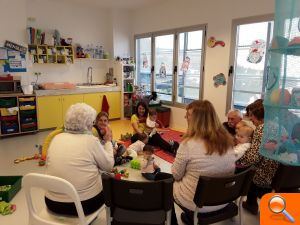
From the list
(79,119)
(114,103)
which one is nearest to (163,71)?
(114,103)

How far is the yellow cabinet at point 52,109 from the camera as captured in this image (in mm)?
5137

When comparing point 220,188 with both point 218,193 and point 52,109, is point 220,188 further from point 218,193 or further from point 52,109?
point 52,109

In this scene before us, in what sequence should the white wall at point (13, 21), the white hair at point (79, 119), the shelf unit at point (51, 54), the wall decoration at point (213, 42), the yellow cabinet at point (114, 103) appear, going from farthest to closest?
1. the yellow cabinet at point (114, 103)
2. the shelf unit at point (51, 54)
3. the white wall at point (13, 21)
4. the wall decoration at point (213, 42)
5. the white hair at point (79, 119)

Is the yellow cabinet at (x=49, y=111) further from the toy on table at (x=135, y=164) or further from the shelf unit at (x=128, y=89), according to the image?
the toy on table at (x=135, y=164)

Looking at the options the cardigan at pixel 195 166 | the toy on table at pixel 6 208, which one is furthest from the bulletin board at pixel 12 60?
the cardigan at pixel 195 166

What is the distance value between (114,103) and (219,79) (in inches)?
108

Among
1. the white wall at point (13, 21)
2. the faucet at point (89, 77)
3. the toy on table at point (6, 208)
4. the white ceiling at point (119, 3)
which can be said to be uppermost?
the white ceiling at point (119, 3)

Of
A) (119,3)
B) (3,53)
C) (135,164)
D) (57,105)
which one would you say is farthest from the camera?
(119,3)

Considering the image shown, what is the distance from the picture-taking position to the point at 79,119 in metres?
1.78

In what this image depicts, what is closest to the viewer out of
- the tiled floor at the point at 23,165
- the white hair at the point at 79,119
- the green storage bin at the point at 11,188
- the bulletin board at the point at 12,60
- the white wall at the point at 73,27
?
the white hair at the point at 79,119

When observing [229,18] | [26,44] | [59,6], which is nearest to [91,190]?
[229,18]

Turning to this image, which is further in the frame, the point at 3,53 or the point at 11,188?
the point at 3,53

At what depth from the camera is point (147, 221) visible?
5.05ft

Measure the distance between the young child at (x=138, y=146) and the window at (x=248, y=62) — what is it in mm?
1766
